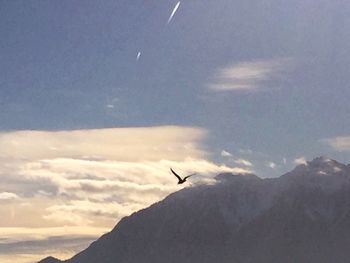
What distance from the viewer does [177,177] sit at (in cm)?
17012
